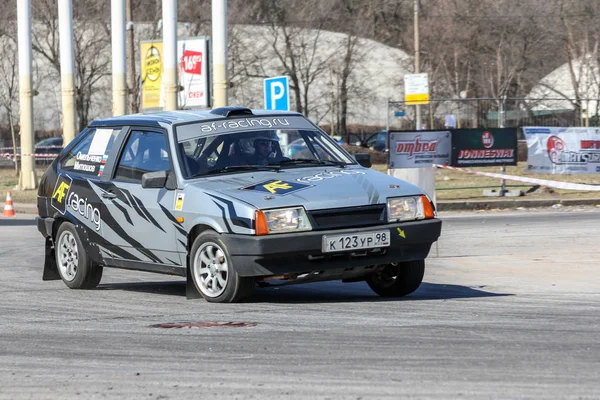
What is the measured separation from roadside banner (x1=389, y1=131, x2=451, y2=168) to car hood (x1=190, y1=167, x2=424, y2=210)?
1514 cm

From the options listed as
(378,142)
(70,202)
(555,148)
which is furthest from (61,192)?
(378,142)

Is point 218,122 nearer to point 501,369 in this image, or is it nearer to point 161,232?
point 161,232

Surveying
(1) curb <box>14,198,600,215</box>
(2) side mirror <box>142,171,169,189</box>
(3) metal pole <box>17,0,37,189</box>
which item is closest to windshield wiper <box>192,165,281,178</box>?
(2) side mirror <box>142,171,169,189</box>

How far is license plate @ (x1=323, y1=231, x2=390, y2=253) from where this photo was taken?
8.60 meters

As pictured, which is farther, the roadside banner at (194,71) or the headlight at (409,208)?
the roadside banner at (194,71)

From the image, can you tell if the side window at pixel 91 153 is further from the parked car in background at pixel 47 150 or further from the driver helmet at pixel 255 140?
the parked car in background at pixel 47 150

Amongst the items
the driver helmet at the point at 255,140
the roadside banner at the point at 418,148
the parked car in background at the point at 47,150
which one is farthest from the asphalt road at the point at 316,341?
the parked car in background at the point at 47,150

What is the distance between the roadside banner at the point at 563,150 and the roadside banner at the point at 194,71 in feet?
31.7

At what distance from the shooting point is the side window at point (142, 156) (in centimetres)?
981

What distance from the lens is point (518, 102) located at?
1382 inches

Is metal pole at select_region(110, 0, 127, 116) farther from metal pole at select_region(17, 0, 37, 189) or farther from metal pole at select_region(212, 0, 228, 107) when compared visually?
metal pole at select_region(17, 0, 37, 189)

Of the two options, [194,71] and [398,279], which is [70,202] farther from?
[194,71]

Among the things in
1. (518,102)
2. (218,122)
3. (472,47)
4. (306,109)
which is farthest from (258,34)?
(218,122)

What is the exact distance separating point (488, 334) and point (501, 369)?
116 cm
